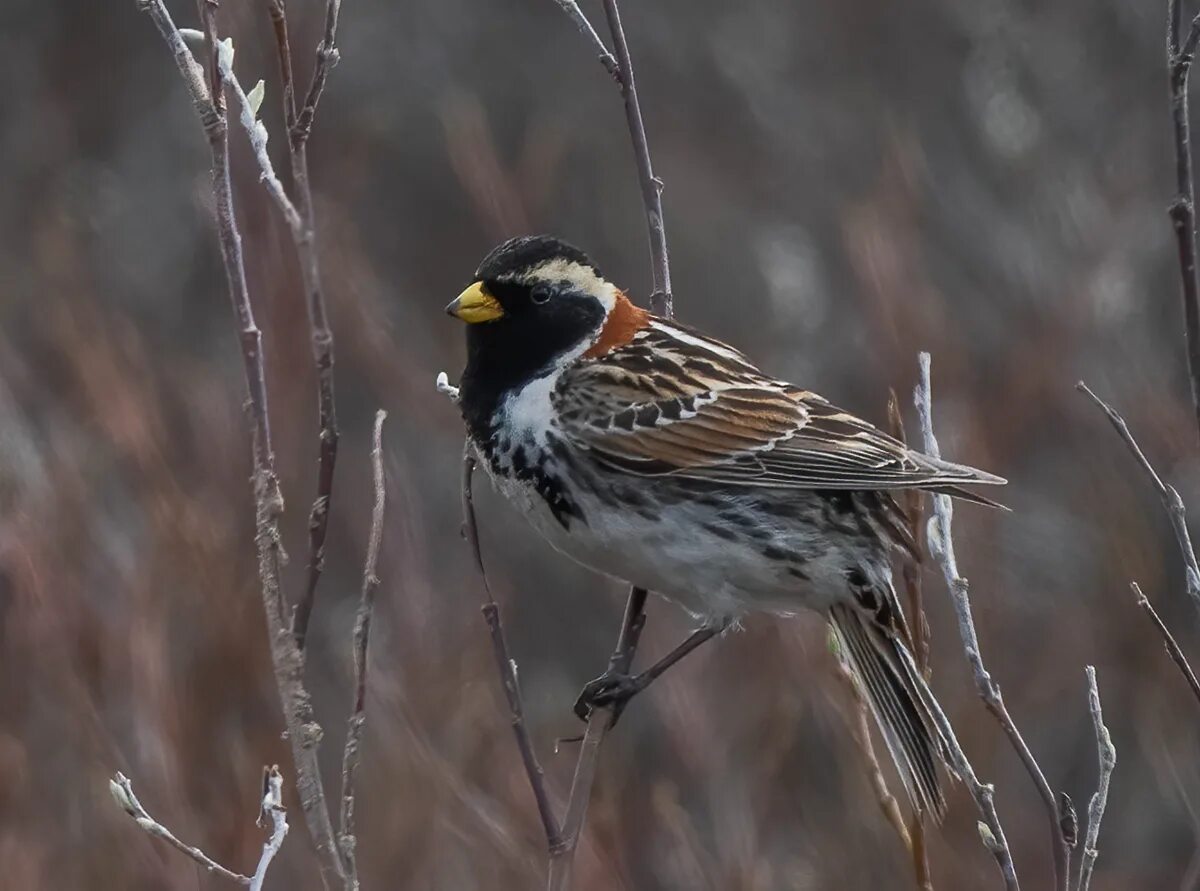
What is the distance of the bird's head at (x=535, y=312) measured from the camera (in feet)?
11.1

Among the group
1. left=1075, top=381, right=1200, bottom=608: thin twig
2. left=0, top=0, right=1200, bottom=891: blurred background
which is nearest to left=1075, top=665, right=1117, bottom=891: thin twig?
left=1075, top=381, right=1200, bottom=608: thin twig

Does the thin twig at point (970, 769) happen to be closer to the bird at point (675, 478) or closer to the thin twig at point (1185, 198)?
the thin twig at point (1185, 198)

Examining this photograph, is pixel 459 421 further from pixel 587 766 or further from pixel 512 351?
pixel 587 766

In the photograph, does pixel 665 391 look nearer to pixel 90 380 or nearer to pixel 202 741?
pixel 202 741

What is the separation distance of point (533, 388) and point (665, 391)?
0.32 m

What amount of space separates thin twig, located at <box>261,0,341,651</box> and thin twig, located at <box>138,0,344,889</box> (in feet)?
0.14

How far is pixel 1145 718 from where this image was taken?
595 cm

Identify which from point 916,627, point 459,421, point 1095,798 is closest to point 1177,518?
point 1095,798

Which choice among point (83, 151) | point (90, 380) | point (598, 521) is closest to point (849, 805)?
point (598, 521)

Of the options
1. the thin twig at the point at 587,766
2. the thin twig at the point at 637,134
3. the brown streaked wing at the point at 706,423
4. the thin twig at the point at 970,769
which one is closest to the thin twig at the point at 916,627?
the thin twig at the point at 970,769

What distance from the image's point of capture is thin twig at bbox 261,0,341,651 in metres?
1.85

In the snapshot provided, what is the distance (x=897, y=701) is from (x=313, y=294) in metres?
1.82

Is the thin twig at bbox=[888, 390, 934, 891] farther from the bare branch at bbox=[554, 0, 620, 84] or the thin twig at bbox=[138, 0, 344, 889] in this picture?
the thin twig at bbox=[138, 0, 344, 889]

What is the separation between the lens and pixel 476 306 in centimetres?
336
